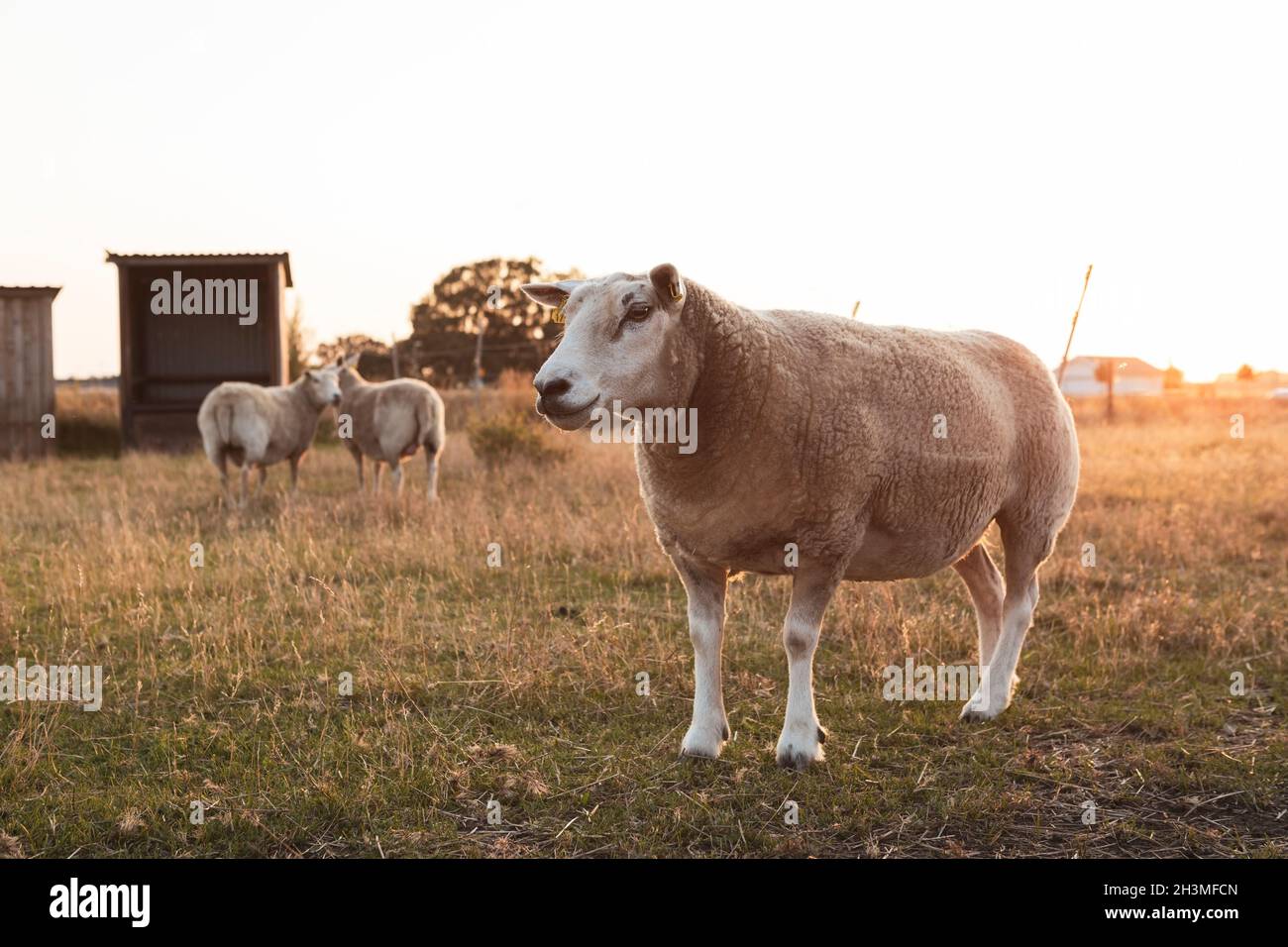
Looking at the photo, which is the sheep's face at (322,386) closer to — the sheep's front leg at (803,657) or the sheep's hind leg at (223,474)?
the sheep's hind leg at (223,474)

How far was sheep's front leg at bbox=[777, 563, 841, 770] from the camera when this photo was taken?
4.66 metres

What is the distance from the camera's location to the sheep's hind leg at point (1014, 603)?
557 cm

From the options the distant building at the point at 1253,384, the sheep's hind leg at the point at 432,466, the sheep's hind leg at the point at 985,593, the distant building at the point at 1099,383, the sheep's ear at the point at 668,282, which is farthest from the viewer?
the distant building at the point at 1099,383

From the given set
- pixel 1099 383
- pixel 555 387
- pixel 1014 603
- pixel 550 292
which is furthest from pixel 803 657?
pixel 1099 383

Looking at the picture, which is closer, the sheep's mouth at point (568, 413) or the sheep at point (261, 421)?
the sheep's mouth at point (568, 413)

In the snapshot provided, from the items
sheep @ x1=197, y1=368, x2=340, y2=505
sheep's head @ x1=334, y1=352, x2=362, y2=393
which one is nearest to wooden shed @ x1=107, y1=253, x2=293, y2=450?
sheep's head @ x1=334, y1=352, x2=362, y2=393

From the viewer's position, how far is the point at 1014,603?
565 centimetres

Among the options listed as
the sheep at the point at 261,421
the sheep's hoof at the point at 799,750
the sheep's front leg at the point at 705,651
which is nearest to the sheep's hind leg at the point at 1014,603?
the sheep's hoof at the point at 799,750

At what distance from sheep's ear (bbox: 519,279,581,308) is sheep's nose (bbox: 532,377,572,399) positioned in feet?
2.15

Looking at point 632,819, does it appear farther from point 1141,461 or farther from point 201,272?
point 201,272

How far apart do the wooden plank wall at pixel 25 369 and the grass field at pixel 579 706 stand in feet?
41.9

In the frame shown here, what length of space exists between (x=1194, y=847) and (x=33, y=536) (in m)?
10.4

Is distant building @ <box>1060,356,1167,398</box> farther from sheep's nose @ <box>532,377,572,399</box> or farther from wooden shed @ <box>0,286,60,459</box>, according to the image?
sheep's nose @ <box>532,377,572,399</box>

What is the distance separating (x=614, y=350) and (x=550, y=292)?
27.2 inches
